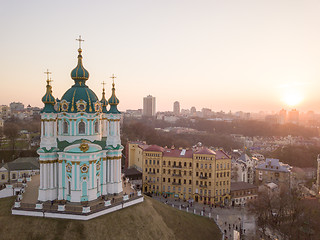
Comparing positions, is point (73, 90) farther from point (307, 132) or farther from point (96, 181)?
point (307, 132)

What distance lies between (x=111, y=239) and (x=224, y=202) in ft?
68.8

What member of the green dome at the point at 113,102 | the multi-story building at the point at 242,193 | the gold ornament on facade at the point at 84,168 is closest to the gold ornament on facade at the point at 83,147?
the gold ornament on facade at the point at 84,168

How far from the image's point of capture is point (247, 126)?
430ft

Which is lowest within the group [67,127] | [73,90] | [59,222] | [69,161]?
[59,222]

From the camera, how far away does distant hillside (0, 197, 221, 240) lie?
1902 centimetres

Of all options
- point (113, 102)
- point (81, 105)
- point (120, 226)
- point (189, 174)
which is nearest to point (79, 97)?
point (81, 105)

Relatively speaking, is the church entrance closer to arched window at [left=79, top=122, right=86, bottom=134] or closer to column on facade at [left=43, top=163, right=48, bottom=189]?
column on facade at [left=43, top=163, right=48, bottom=189]

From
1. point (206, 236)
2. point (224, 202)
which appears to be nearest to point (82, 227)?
point (206, 236)

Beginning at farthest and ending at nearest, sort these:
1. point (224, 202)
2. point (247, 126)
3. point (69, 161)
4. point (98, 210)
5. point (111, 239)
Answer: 1. point (247, 126)
2. point (224, 202)
3. point (69, 161)
4. point (98, 210)
5. point (111, 239)

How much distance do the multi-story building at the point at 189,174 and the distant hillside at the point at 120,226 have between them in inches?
356

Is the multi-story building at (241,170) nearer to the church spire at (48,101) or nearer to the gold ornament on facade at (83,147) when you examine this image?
the gold ornament on facade at (83,147)

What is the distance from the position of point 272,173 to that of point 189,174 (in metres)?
20.3

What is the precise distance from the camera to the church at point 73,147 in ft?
74.0

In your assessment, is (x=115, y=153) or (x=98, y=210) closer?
(x=98, y=210)
